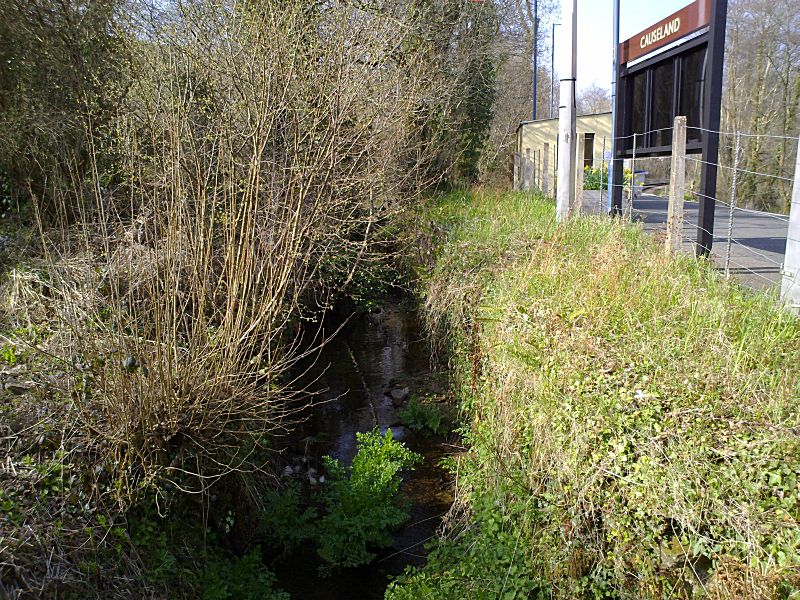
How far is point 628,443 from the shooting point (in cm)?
388

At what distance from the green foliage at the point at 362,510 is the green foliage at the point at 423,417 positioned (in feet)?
5.76

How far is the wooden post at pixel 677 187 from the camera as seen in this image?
7043mm

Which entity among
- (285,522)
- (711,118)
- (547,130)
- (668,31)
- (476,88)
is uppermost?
(476,88)

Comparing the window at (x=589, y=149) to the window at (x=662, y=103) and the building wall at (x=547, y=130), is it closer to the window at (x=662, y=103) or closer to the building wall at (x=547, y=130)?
the building wall at (x=547, y=130)

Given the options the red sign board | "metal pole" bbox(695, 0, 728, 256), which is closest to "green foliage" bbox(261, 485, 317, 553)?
"metal pole" bbox(695, 0, 728, 256)

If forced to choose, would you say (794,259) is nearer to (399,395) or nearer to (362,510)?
(362,510)

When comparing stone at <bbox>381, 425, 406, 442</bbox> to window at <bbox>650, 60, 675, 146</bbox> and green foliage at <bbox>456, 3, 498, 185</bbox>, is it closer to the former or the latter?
window at <bbox>650, 60, 675, 146</bbox>

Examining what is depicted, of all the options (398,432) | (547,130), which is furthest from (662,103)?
(547,130)

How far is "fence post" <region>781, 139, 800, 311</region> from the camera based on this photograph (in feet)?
17.1

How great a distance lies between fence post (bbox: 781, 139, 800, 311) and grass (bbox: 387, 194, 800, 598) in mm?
366

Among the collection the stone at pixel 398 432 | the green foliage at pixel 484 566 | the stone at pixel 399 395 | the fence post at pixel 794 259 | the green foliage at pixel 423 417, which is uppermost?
the fence post at pixel 794 259

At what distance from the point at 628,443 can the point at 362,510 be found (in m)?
2.70

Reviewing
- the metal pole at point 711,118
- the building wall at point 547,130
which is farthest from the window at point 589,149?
the metal pole at point 711,118

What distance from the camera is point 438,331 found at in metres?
8.58
